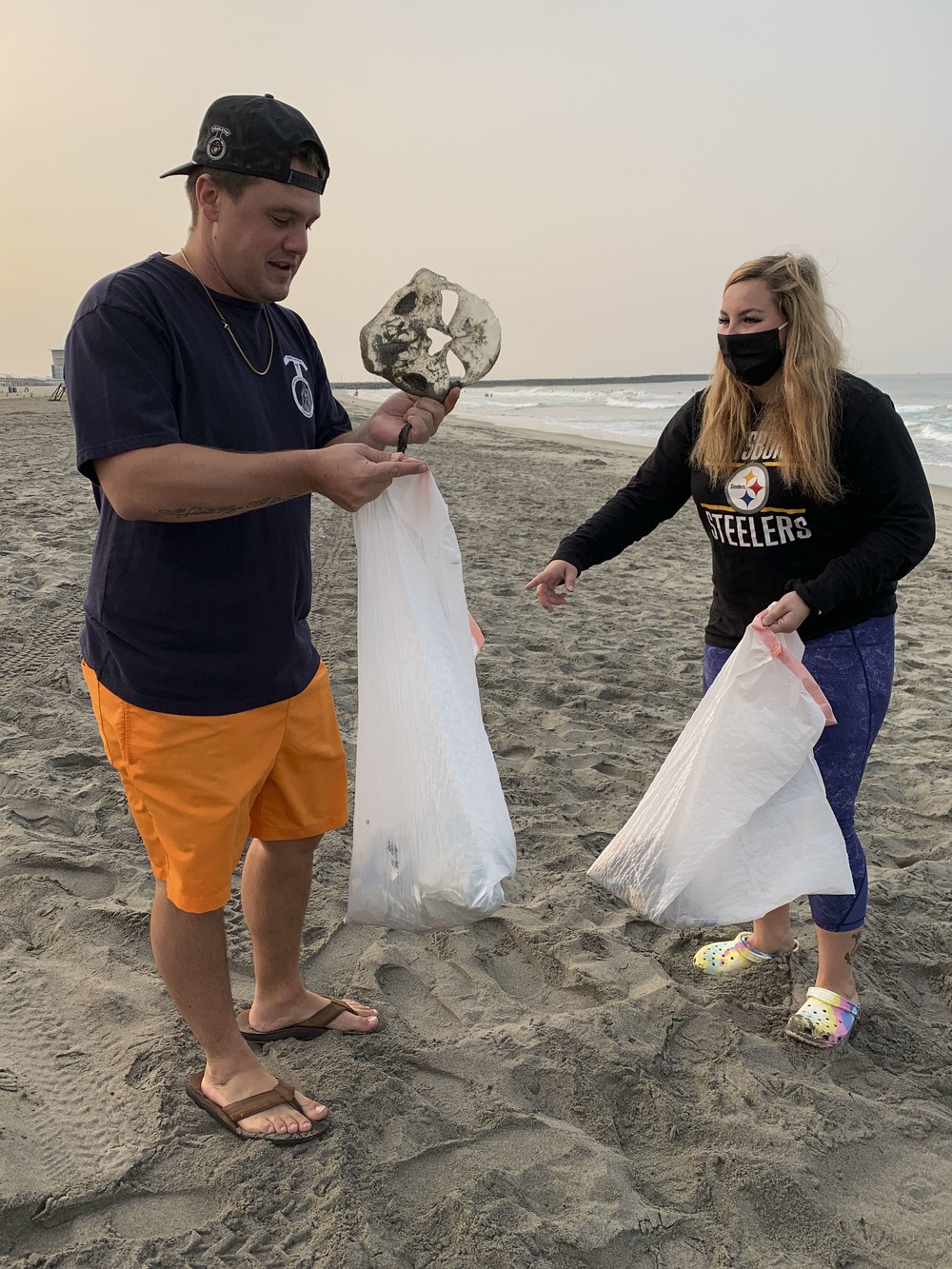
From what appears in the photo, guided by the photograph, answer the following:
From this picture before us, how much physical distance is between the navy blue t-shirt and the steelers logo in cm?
96

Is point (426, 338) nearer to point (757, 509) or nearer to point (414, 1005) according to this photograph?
point (757, 509)

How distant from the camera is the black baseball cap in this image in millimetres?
1584

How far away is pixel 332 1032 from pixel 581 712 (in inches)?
86.0

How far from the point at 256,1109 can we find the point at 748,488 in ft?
5.35

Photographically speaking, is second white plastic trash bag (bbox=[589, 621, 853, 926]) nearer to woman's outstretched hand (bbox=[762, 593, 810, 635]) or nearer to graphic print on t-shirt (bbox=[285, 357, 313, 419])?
woman's outstretched hand (bbox=[762, 593, 810, 635])

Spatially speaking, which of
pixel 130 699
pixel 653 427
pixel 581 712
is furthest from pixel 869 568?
pixel 653 427

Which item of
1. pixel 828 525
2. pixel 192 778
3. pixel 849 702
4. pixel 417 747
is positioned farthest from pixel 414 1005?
pixel 828 525

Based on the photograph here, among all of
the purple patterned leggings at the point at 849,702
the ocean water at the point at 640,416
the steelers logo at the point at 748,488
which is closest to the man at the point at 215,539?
the steelers logo at the point at 748,488

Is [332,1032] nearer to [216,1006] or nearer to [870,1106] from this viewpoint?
[216,1006]

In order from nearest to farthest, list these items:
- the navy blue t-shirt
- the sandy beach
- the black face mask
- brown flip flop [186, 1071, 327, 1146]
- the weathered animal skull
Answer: the navy blue t-shirt < the sandy beach < brown flip flop [186, 1071, 327, 1146] < the weathered animal skull < the black face mask

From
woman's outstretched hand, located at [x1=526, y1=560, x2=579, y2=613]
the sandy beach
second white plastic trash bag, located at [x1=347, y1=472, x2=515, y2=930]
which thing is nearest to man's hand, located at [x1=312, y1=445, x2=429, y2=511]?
second white plastic trash bag, located at [x1=347, y1=472, x2=515, y2=930]

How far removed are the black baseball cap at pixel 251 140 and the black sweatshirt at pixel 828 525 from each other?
1.13 m

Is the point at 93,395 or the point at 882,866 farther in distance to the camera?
the point at 882,866

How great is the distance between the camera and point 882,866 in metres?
2.98
